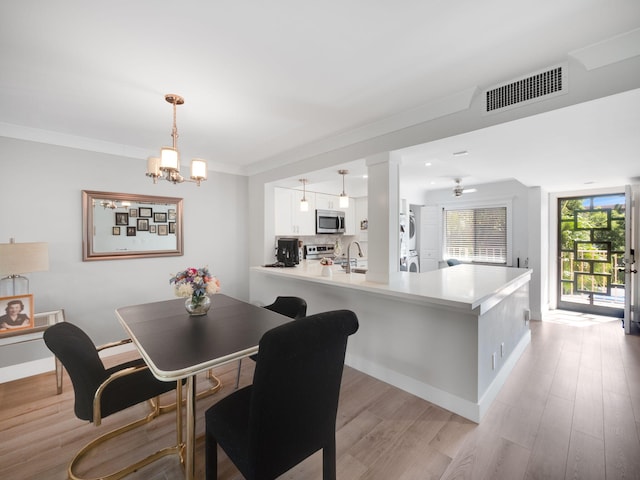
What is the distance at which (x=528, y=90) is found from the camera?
187 cm

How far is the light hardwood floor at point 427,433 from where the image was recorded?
5.49 feet

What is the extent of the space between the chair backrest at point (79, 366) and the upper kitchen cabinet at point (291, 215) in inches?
116

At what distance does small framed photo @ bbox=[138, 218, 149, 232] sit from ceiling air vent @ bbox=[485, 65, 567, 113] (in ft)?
12.3

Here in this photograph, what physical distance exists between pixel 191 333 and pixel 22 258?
1.92m

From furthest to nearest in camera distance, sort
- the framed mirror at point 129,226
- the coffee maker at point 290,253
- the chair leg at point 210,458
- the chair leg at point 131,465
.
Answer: the coffee maker at point 290,253
the framed mirror at point 129,226
the chair leg at point 131,465
the chair leg at point 210,458

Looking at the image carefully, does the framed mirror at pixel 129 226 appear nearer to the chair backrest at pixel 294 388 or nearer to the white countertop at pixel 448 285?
the white countertop at pixel 448 285

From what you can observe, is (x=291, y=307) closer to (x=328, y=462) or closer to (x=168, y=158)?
(x=328, y=462)

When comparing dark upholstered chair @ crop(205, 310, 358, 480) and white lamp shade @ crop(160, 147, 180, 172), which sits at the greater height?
white lamp shade @ crop(160, 147, 180, 172)

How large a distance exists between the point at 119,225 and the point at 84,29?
2.37m

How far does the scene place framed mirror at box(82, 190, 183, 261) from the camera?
10.4 feet

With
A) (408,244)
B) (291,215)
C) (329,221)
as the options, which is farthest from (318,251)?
(408,244)

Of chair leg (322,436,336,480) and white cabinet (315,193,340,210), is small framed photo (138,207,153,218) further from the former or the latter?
chair leg (322,436,336,480)

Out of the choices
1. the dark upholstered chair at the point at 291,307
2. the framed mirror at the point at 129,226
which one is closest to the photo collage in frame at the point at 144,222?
the framed mirror at the point at 129,226

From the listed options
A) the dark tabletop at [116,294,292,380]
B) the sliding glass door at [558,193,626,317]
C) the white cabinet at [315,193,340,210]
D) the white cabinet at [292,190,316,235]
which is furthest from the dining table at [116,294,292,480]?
the sliding glass door at [558,193,626,317]
